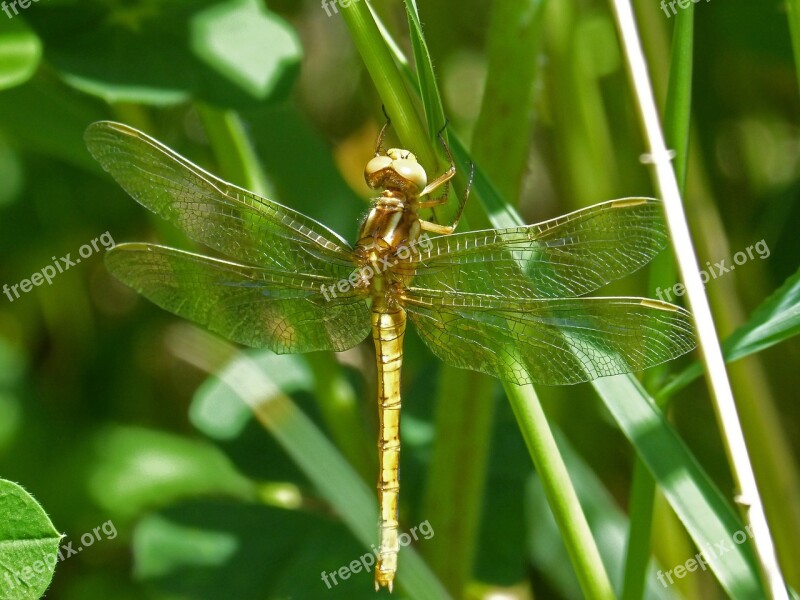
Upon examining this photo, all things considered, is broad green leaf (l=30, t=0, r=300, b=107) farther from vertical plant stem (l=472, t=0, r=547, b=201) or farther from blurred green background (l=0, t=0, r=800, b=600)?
vertical plant stem (l=472, t=0, r=547, b=201)

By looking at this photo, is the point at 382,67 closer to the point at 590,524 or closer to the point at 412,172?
the point at 412,172

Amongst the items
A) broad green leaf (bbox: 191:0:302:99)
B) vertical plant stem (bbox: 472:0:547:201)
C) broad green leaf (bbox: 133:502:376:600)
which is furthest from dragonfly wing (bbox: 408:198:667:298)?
broad green leaf (bbox: 133:502:376:600)

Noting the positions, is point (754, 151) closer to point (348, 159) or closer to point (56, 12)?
point (348, 159)

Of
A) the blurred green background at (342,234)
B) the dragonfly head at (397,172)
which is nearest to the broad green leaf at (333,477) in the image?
the blurred green background at (342,234)

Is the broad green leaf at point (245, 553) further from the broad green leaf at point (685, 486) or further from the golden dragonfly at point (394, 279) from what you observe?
the broad green leaf at point (685, 486)

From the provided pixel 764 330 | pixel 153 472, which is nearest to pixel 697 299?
pixel 764 330

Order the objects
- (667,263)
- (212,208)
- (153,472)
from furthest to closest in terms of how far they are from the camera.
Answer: (153,472) → (212,208) → (667,263)
